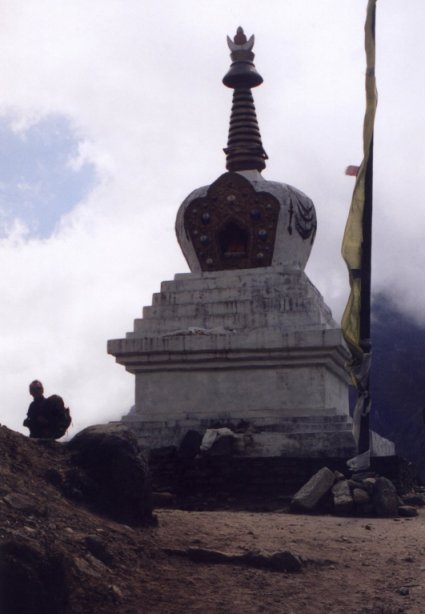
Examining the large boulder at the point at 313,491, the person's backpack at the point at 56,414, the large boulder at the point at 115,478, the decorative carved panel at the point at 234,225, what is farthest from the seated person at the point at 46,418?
the decorative carved panel at the point at 234,225

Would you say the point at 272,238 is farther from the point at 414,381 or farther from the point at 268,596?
the point at 414,381

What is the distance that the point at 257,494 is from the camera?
34.4 ft

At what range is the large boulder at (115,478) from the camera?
6938mm

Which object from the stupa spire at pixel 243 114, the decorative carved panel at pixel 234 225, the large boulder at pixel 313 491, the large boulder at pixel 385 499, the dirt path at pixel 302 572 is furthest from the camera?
the stupa spire at pixel 243 114

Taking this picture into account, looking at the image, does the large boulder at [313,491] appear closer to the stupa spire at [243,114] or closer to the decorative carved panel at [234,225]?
the decorative carved panel at [234,225]

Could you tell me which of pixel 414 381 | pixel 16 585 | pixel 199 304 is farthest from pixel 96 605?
pixel 414 381

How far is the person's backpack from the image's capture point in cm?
905

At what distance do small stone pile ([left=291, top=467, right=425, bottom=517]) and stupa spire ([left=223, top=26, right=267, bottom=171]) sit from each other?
6760 millimetres

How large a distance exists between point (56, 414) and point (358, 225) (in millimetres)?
4033

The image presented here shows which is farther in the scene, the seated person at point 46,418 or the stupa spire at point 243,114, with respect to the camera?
the stupa spire at point 243,114

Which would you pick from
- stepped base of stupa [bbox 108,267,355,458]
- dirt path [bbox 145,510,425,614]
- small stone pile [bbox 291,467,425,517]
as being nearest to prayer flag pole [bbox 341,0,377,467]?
small stone pile [bbox 291,467,425,517]

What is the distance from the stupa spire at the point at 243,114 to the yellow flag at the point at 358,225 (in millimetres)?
4362

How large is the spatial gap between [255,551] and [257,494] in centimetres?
389

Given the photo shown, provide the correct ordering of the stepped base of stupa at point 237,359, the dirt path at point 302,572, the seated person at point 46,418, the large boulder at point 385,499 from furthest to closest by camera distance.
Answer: the stepped base of stupa at point 237,359 → the large boulder at point 385,499 → the seated person at point 46,418 → the dirt path at point 302,572
